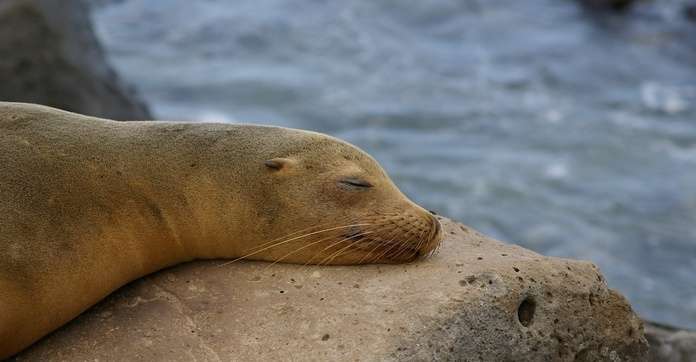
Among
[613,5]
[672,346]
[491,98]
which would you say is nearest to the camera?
[672,346]

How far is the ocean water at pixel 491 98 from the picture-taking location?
1075 cm

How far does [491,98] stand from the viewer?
14.2m

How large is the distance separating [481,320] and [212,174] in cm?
129

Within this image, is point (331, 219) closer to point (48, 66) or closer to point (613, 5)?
point (48, 66)

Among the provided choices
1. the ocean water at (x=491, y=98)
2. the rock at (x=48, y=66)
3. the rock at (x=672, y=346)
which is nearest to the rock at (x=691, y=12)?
the ocean water at (x=491, y=98)

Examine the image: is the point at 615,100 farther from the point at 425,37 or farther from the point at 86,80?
the point at 86,80

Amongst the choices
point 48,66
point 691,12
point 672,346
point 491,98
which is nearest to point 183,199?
point 672,346

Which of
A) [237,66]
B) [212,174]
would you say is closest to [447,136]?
[237,66]

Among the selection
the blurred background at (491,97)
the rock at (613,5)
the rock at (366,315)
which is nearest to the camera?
the rock at (366,315)

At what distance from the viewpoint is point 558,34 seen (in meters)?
17.4

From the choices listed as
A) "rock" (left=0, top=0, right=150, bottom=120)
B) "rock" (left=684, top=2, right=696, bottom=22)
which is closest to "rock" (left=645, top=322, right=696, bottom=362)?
"rock" (left=0, top=0, right=150, bottom=120)

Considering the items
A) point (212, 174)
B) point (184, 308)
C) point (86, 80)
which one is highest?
point (212, 174)

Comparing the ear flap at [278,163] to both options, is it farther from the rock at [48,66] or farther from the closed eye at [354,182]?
the rock at [48,66]

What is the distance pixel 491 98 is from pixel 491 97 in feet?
0.14
